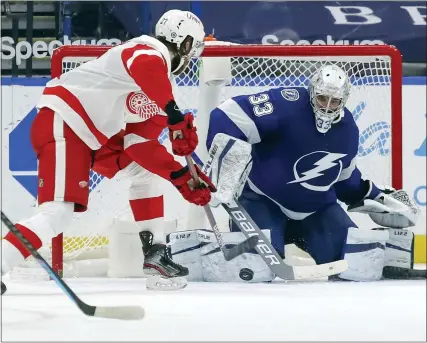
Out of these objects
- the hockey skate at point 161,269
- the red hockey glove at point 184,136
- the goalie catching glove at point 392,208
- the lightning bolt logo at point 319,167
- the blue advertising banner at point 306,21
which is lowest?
the hockey skate at point 161,269

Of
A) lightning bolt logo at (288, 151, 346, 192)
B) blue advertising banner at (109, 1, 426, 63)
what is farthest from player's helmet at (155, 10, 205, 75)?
blue advertising banner at (109, 1, 426, 63)

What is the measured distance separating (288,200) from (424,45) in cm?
168

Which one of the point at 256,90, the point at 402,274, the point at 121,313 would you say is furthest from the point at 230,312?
the point at 256,90

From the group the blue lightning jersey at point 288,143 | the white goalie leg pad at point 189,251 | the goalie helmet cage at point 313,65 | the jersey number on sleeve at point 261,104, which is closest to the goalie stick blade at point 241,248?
the white goalie leg pad at point 189,251

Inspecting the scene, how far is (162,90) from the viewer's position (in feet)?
7.86

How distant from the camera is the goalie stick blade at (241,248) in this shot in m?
2.84

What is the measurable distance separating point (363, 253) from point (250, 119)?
54 cm

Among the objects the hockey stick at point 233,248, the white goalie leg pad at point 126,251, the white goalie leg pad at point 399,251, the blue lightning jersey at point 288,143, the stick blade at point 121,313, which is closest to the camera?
the stick blade at point 121,313

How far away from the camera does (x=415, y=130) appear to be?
4168 mm

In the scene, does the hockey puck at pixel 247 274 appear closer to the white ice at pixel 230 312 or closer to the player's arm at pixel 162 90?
the white ice at pixel 230 312

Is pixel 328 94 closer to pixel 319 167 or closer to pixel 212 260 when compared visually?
pixel 319 167

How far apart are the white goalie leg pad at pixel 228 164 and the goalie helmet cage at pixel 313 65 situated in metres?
0.46

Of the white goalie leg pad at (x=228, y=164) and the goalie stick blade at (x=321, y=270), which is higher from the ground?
the white goalie leg pad at (x=228, y=164)

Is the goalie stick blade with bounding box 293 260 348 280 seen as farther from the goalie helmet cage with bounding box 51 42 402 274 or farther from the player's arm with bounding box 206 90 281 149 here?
the goalie helmet cage with bounding box 51 42 402 274
